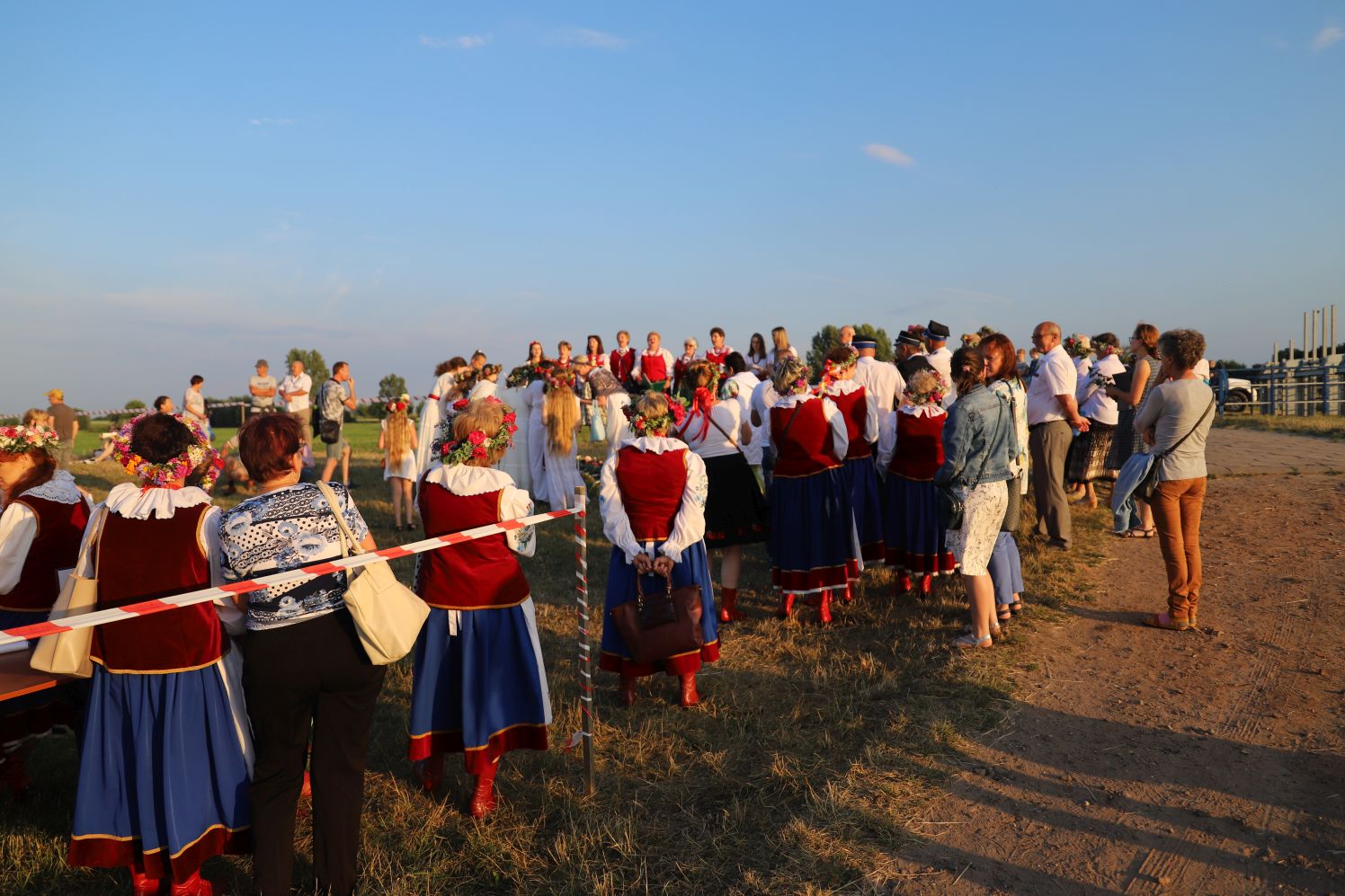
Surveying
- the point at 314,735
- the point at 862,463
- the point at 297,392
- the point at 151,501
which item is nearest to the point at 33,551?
the point at 151,501

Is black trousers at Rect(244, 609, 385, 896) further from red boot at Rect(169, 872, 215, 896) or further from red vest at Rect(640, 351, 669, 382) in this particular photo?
red vest at Rect(640, 351, 669, 382)

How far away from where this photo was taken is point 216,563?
331cm

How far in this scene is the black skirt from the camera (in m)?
7.05

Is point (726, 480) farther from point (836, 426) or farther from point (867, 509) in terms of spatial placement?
point (867, 509)

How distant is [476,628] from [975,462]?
11.1 ft

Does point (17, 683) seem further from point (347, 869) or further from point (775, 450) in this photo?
point (775, 450)

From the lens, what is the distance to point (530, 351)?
1177cm

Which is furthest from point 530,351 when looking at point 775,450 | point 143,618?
point 143,618

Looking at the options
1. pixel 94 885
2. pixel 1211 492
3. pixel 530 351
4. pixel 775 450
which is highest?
pixel 530 351

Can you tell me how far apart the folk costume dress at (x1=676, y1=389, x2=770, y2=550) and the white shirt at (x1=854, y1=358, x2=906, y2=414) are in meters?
1.51

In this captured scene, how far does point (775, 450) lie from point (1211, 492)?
6.20 metres

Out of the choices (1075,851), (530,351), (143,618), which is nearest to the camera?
(143,618)

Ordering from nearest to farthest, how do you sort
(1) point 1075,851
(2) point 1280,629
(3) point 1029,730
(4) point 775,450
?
1. (1) point 1075,851
2. (3) point 1029,730
3. (2) point 1280,629
4. (4) point 775,450

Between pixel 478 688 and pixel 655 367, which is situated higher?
pixel 655 367
